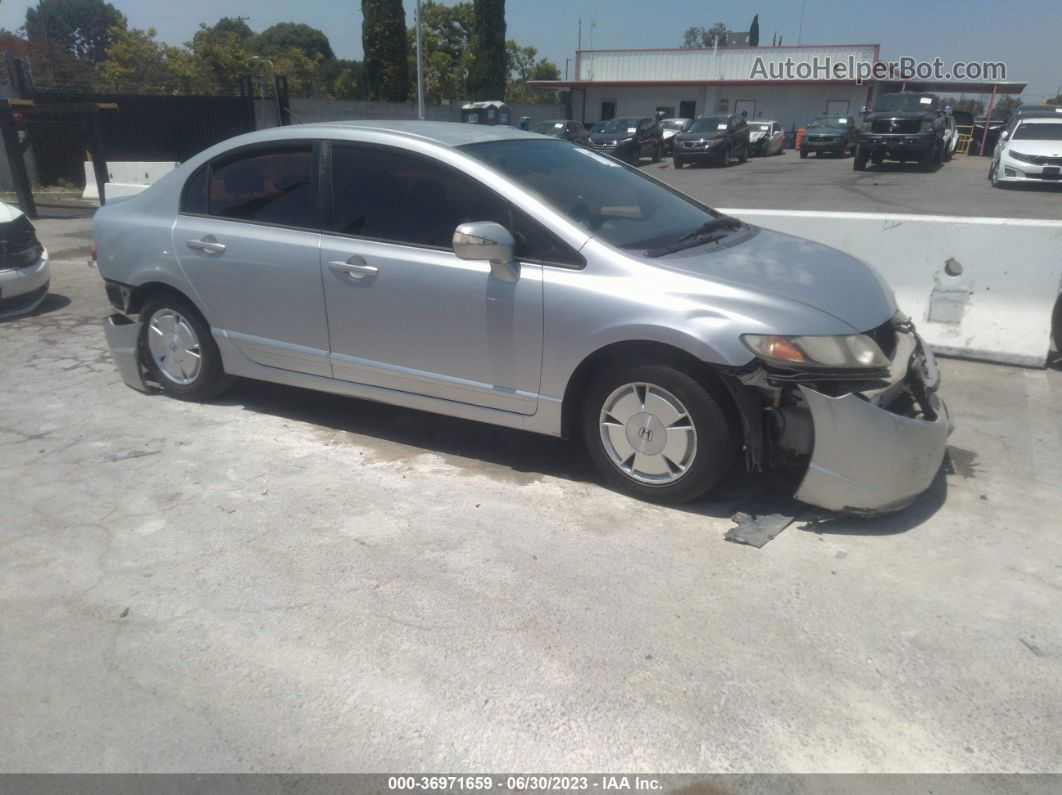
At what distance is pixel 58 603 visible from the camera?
3287mm

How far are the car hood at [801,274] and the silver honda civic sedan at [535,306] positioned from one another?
2 cm

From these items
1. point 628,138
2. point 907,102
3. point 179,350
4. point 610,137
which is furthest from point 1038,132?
point 179,350

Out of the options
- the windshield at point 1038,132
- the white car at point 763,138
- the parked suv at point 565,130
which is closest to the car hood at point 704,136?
the parked suv at point 565,130

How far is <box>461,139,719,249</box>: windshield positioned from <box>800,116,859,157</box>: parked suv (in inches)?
1259

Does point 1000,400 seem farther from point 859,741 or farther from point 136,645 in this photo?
point 136,645

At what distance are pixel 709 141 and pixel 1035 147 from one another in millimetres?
11268

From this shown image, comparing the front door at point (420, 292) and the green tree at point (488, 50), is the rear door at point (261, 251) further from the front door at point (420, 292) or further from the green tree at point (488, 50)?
the green tree at point (488, 50)

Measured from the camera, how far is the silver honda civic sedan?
11.8 ft

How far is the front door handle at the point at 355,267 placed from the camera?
4387 millimetres

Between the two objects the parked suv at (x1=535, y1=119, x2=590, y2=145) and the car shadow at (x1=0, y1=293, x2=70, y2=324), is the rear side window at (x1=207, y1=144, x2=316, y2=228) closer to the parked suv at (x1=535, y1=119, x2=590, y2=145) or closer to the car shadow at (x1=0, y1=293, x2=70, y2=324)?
the car shadow at (x1=0, y1=293, x2=70, y2=324)

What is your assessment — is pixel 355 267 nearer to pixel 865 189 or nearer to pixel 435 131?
pixel 435 131

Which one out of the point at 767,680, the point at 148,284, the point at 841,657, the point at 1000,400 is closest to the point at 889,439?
the point at 841,657

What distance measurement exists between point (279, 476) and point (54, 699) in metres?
1.74

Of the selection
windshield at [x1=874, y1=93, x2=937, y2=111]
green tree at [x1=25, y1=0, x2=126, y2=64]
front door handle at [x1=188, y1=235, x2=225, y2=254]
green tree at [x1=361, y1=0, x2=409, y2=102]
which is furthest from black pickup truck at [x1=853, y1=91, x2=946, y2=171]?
green tree at [x1=25, y1=0, x2=126, y2=64]
